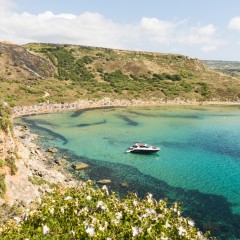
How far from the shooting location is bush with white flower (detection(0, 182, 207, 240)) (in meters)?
12.9

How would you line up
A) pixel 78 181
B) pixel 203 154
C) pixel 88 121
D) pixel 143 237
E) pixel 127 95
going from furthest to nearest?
pixel 127 95 → pixel 88 121 → pixel 203 154 → pixel 78 181 → pixel 143 237

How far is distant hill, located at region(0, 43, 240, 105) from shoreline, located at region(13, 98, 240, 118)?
4.23m

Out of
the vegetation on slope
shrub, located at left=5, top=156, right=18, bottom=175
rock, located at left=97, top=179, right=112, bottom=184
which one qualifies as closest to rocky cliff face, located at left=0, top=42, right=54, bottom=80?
the vegetation on slope

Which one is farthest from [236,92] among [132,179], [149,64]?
[132,179]

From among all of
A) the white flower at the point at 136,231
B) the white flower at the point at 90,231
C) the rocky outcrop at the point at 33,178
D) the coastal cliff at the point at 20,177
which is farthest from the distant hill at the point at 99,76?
the white flower at the point at 90,231

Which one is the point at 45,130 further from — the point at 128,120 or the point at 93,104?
the point at 93,104

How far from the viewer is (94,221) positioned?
507 inches

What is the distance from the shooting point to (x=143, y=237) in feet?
42.7

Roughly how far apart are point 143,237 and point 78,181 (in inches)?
1236

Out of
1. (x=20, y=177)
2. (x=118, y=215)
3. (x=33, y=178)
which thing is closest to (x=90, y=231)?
(x=118, y=215)

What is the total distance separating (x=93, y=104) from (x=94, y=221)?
10771cm

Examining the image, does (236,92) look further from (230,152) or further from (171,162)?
(171,162)

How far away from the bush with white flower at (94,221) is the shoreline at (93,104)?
3379 inches

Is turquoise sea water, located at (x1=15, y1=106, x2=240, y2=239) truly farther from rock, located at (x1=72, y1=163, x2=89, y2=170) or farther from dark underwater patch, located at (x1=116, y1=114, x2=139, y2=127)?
rock, located at (x1=72, y1=163, x2=89, y2=170)
